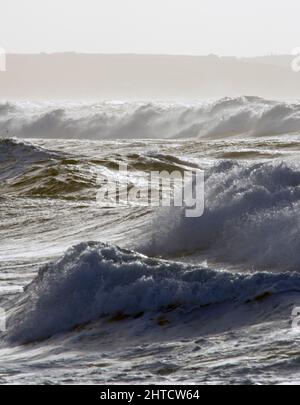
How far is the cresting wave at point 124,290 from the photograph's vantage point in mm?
8461

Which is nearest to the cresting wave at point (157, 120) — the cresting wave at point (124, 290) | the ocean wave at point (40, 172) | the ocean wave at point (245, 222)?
the ocean wave at point (40, 172)

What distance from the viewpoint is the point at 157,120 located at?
150ft

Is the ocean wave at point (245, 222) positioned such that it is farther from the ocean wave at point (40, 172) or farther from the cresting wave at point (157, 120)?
the cresting wave at point (157, 120)

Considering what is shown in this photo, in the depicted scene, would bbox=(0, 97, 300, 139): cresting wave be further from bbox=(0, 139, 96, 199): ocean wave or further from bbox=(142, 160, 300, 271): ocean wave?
bbox=(142, 160, 300, 271): ocean wave

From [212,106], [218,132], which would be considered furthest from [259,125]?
[212,106]

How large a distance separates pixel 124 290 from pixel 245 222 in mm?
3187

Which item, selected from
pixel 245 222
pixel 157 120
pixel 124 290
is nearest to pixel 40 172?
pixel 245 222

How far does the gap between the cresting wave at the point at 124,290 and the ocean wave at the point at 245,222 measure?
4.18ft

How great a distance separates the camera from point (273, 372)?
22.0 ft

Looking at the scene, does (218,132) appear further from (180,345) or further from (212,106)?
(180,345)

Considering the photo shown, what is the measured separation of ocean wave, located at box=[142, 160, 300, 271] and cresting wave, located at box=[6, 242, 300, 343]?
127 cm

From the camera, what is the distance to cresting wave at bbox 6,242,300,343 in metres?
8.46

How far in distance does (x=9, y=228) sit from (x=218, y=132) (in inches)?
1010

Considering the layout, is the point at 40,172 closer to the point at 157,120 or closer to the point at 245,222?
the point at 245,222
